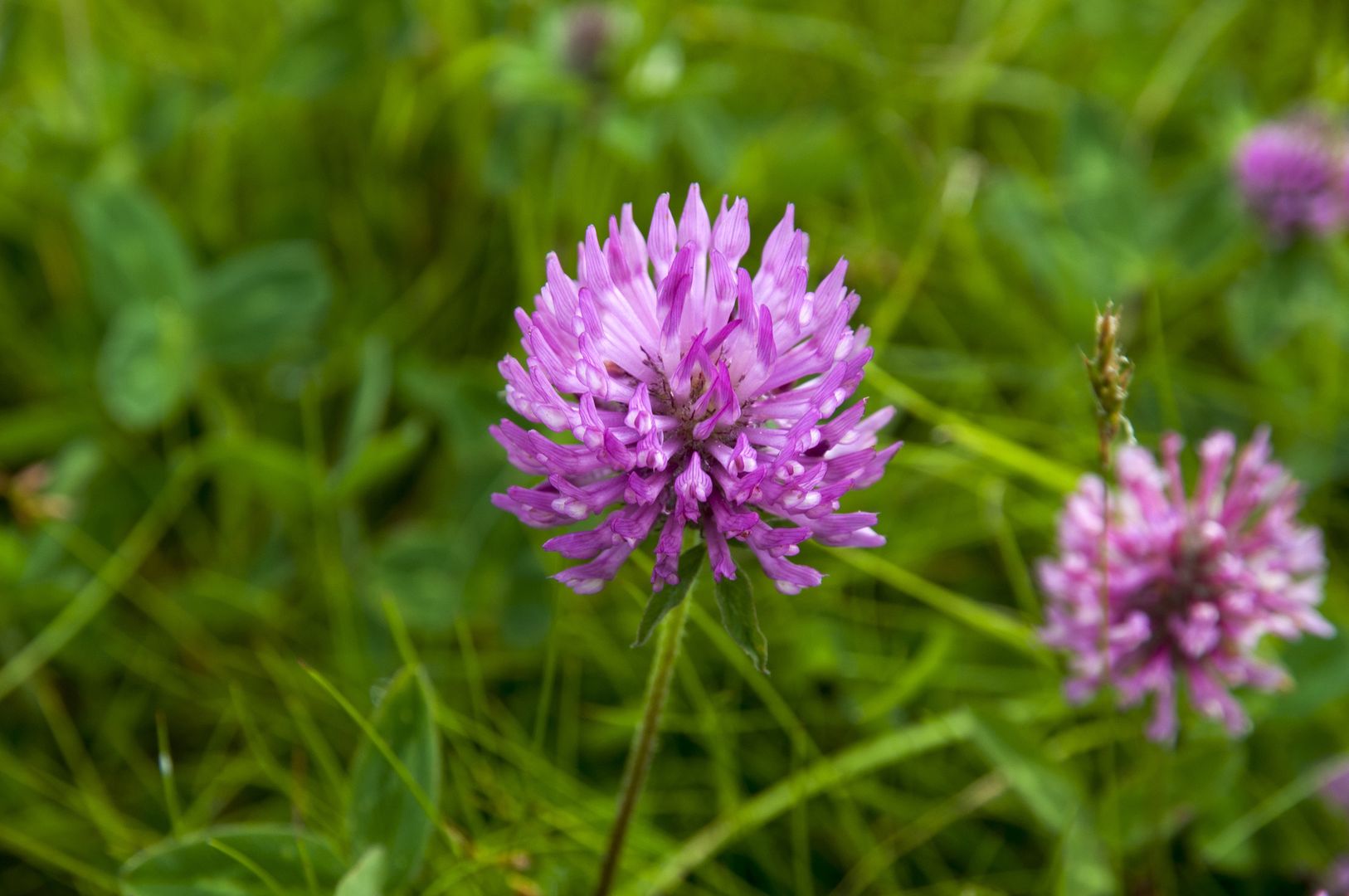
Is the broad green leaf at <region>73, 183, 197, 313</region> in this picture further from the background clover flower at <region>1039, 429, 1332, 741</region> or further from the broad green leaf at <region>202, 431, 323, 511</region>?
the background clover flower at <region>1039, 429, 1332, 741</region>

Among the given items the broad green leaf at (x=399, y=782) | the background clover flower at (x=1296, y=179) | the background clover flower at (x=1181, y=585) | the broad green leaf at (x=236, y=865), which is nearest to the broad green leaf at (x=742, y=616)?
the broad green leaf at (x=399, y=782)

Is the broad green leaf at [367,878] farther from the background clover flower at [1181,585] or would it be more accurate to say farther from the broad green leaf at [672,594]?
the background clover flower at [1181,585]

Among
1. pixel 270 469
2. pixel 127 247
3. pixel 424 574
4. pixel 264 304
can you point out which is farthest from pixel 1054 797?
pixel 127 247

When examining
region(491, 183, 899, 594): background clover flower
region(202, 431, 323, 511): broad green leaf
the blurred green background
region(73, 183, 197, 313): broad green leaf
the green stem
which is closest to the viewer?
region(491, 183, 899, 594): background clover flower

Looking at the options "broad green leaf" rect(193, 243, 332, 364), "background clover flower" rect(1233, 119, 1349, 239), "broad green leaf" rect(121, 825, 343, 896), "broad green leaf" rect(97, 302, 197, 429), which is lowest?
"broad green leaf" rect(121, 825, 343, 896)

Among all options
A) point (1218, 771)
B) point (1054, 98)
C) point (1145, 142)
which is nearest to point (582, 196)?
point (1054, 98)

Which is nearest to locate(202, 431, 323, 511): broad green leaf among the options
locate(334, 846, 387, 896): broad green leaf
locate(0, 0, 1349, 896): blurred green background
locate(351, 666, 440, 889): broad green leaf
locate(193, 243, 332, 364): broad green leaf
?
locate(0, 0, 1349, 896): blurred green background

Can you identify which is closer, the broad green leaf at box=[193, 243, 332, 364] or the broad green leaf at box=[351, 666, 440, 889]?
the broad green leaf at box=[351, 666, 440, 889]

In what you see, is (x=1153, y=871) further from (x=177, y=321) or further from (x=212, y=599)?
(x=177, y=321)

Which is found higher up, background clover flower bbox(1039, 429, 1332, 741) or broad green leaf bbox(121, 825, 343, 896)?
background clover flower bbox(1039, 429, 1332, 741)
